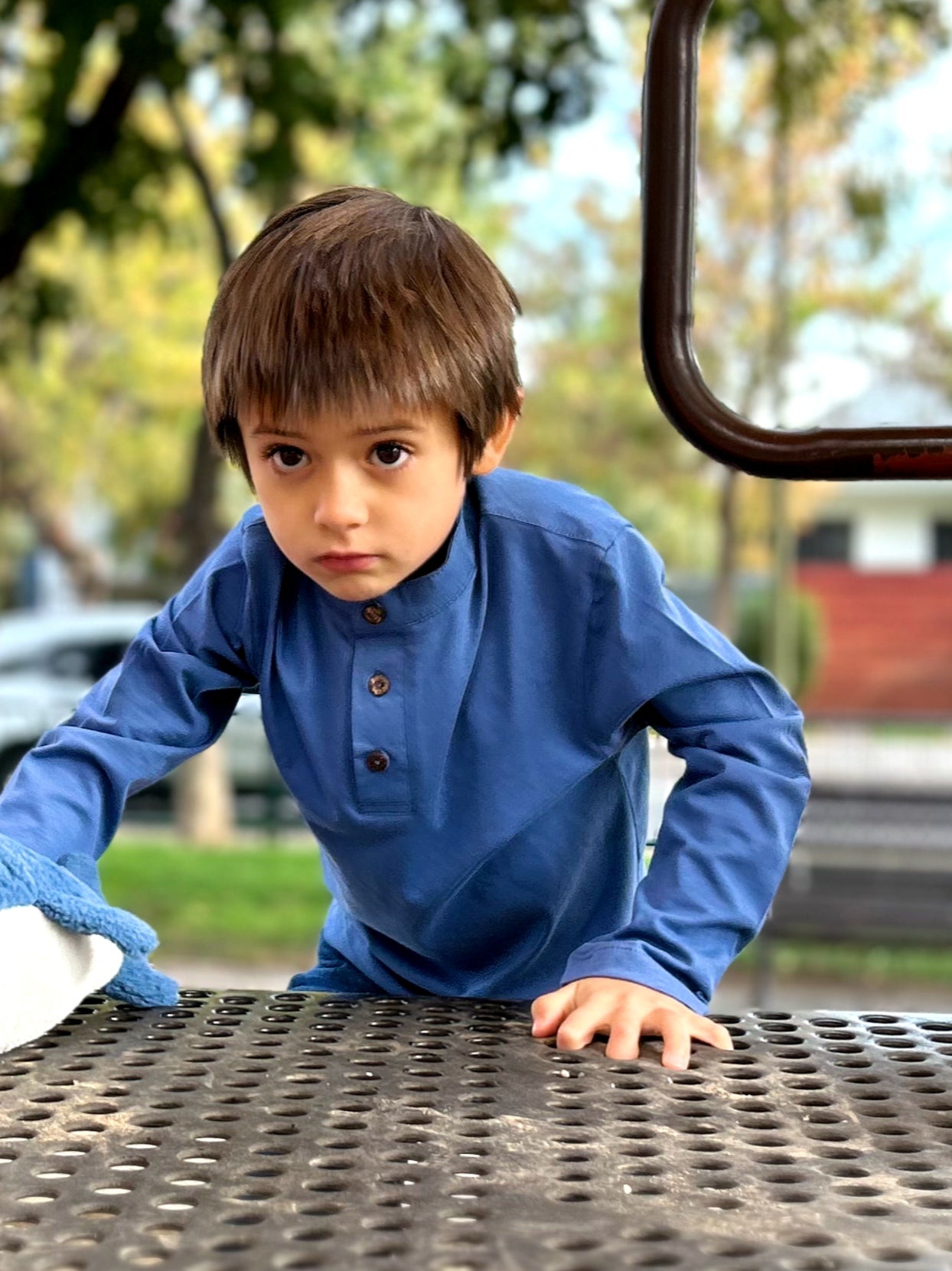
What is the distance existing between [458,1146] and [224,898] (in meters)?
6.51

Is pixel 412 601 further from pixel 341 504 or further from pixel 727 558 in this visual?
pixel 727 558

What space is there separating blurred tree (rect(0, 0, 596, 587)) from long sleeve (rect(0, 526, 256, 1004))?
2.77m

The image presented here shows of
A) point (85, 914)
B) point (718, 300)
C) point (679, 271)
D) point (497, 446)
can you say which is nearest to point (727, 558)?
point (718, 300)

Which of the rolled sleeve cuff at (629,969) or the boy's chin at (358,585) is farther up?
the boy's chin at (358,585)

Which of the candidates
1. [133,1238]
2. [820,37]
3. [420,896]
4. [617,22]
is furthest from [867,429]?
[820,37]

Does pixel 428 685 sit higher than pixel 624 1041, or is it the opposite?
pixel 428 685

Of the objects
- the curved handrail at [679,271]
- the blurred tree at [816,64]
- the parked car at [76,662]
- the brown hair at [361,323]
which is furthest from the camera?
the parked car at [76,662]

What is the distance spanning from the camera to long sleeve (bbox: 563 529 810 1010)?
109 cm

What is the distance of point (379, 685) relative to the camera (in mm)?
1226

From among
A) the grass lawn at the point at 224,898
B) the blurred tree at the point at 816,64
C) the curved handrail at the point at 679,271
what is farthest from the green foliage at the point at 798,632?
the curved handrail at the point at 679,271

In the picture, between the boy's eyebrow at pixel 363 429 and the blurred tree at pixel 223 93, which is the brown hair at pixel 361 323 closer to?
the boy's eyebrow at pixel 363 429

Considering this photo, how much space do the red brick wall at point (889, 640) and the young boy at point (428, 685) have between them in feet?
46.4

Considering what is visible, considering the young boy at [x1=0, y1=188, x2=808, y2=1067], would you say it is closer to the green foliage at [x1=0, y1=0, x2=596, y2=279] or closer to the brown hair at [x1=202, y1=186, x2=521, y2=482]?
the brown hair at [x1=202, y1=186, x2=521, y2=482]

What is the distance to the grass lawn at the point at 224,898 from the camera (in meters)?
6.51
